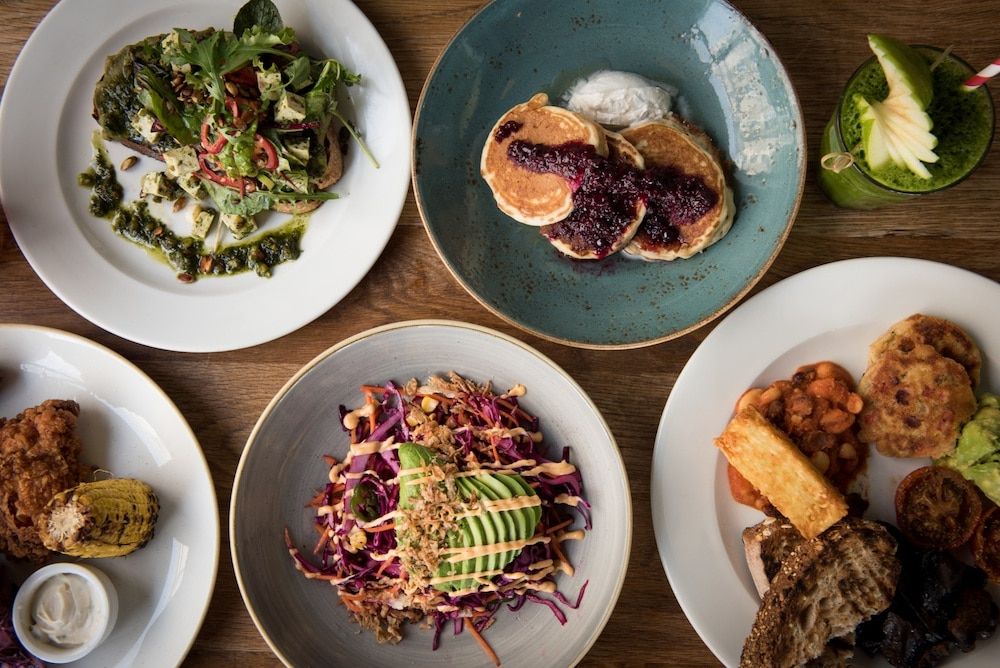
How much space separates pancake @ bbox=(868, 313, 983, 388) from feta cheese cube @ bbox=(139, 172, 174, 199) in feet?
7.84

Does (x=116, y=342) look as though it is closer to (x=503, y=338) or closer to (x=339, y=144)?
(x=339, y=144)

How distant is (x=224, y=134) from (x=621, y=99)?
1251mm

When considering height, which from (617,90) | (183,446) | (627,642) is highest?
(617,90)

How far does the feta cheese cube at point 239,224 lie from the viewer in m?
2.43

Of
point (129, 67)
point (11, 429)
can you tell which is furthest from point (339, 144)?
point (11, 429)

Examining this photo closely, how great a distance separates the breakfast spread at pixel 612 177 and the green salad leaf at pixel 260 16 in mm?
782

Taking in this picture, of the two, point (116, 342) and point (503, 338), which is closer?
point (503, 338)

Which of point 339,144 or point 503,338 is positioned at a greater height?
point 339,144

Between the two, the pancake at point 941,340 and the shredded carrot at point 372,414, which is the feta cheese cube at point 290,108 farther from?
the pancake at point 941,340

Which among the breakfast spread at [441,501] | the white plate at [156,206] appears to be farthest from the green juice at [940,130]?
the white plate at [156,206]

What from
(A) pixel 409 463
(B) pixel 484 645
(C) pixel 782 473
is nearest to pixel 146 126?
(A) pixel 409 463

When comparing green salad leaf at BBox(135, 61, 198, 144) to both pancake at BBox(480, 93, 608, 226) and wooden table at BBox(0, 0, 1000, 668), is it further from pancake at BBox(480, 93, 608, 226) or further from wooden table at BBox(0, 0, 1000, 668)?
pancake at BBox(480, 93, 608, 226)

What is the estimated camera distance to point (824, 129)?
231 centimetres

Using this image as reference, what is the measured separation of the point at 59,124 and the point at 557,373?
1.89m
